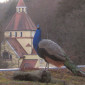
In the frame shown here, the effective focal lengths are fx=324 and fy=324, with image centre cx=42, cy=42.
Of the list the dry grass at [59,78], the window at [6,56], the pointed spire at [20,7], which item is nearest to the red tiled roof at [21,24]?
the pointed spire at [20,7]

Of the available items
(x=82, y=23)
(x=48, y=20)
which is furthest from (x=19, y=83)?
(x=48, y=20)

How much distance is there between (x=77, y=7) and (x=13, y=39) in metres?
19.1

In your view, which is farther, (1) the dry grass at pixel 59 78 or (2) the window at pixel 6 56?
(2) the window at pixel 6 56

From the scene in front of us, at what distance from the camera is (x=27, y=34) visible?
195 feet

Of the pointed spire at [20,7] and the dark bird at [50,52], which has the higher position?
the dark bird at [50,52]

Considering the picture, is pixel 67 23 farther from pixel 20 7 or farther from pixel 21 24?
pixel 20 7

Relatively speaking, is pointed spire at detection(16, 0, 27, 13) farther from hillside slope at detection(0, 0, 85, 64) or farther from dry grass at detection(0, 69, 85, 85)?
dry grass at detection(0, 69, 85, 85)

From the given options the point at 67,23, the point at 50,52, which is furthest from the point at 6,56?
the point at 50,52

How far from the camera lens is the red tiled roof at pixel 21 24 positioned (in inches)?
2339

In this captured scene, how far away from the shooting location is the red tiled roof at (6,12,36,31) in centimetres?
5941

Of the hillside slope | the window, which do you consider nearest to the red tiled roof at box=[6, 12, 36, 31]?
the hillside slope

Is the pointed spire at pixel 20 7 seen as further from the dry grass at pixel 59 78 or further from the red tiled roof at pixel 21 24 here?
the dry grass at pixel 59 78

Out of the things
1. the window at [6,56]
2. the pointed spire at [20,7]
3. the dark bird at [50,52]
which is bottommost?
the window at [6,56]

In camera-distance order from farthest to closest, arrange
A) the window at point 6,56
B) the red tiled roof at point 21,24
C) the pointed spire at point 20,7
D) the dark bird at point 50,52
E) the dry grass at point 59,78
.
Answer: the pointed spire at point 20,7 < the red tiled roof at point 21,24 < the window at point 6,56 < the dark bird at point 50,52 < the dry grass at point 59,78
